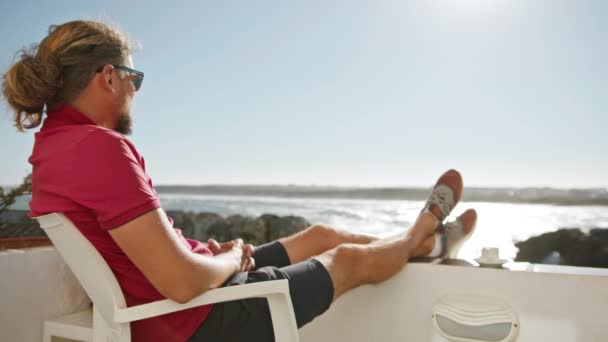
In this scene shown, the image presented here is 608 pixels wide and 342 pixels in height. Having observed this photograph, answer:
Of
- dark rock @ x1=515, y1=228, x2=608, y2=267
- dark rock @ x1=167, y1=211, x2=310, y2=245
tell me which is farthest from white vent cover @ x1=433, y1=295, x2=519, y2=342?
dark rock @ x1=167, y1=211, x2=310, y2=245

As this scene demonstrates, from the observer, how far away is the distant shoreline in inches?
437

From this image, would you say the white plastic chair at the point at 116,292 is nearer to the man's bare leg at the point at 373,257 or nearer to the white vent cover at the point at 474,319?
the man's bare leg at the point at 373,257

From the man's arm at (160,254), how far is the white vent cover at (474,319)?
106cm

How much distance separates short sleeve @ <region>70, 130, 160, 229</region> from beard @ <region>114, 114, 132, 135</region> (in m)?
0.24

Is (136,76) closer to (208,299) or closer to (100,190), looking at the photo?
(100,190)

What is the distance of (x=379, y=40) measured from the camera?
1214cm

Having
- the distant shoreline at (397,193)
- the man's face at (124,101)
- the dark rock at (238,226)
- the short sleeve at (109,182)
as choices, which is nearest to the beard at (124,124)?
the man's face at (124,101)

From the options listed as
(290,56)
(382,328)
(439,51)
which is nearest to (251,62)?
(290,56)

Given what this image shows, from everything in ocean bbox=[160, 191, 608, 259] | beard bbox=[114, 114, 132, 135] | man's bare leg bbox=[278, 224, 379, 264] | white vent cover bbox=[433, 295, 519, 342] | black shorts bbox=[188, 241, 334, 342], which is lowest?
ocean bbox=[160, 191, 608, 259]

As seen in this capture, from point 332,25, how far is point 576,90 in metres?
6.05

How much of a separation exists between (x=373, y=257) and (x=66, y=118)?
3.29 ft

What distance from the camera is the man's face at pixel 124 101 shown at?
1.28 meters

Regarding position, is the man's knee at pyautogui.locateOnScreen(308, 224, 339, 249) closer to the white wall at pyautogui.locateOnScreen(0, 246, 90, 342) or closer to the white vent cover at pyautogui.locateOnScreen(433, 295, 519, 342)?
the white vent cover at pyautogui.locateOnScreen(433, 295, 519, 342)

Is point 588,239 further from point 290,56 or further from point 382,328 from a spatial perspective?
point 382,328
